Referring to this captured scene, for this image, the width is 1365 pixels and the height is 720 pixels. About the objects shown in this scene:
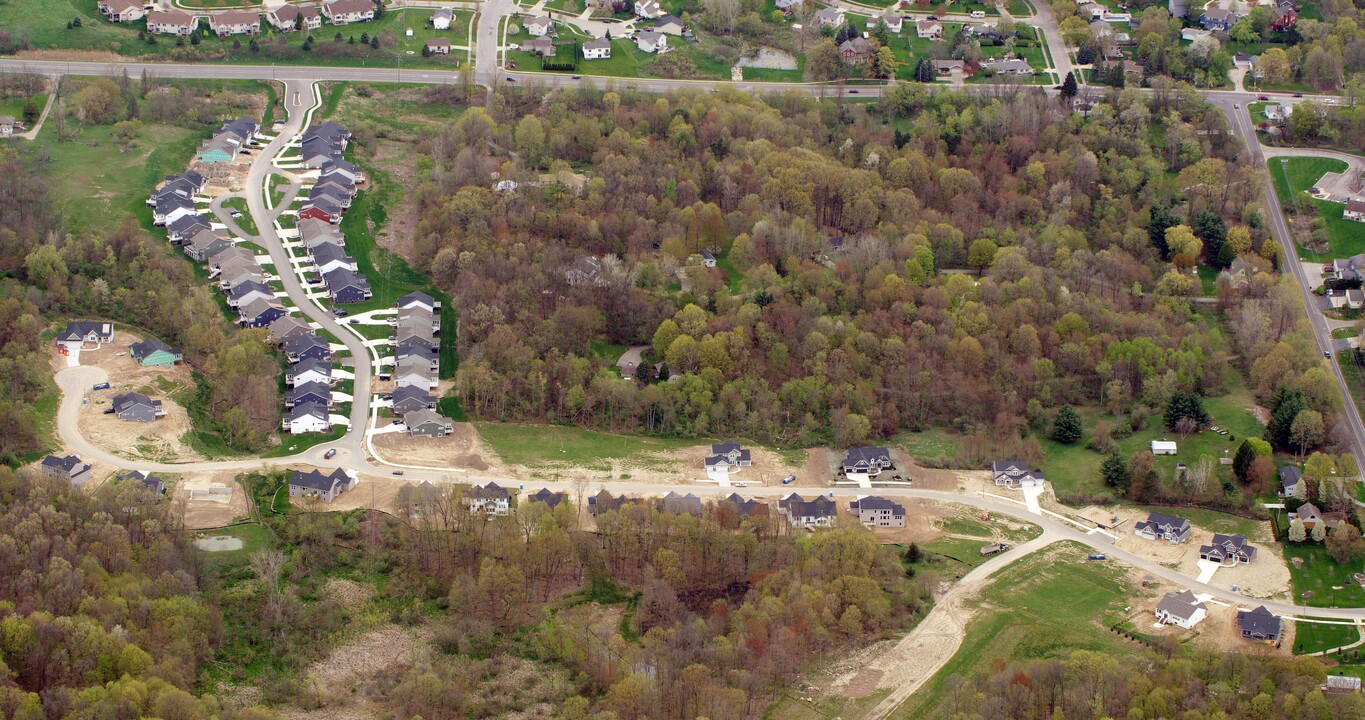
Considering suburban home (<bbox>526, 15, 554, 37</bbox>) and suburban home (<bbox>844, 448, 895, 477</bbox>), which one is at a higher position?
suburban home (<bbox>526, 15, 554, 37</bbox>)

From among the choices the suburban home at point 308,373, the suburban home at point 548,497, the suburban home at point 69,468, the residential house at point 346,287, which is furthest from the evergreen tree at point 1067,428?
the suburban home at point 69,468

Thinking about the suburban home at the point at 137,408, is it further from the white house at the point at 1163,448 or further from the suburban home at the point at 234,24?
the suburban home at the point at 234,24

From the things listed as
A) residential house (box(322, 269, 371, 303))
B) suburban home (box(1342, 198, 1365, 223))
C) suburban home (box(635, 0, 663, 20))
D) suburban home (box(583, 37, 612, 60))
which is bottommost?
residential house (box(322, 269, 371, 303))

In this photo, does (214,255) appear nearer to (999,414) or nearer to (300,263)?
(300,263)

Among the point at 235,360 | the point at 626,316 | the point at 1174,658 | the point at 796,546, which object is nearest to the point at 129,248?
the point at 235,360

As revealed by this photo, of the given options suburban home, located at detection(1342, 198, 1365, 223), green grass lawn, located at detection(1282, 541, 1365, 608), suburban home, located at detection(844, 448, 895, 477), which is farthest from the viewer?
suburban home, located at detection(1342, 198, 1365, 223)

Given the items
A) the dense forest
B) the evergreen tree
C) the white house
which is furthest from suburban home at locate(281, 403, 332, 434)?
the white house

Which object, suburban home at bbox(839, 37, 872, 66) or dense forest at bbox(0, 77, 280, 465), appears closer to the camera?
dense forest at bbox(0, 77, 280, 465)

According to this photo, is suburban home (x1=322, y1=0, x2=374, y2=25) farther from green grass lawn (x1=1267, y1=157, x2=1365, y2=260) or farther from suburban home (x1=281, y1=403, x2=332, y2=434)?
green grass lawn (x1=1267, y1=157, x2=1365, y2=260)

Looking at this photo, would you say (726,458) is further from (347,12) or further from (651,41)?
(347,12)
